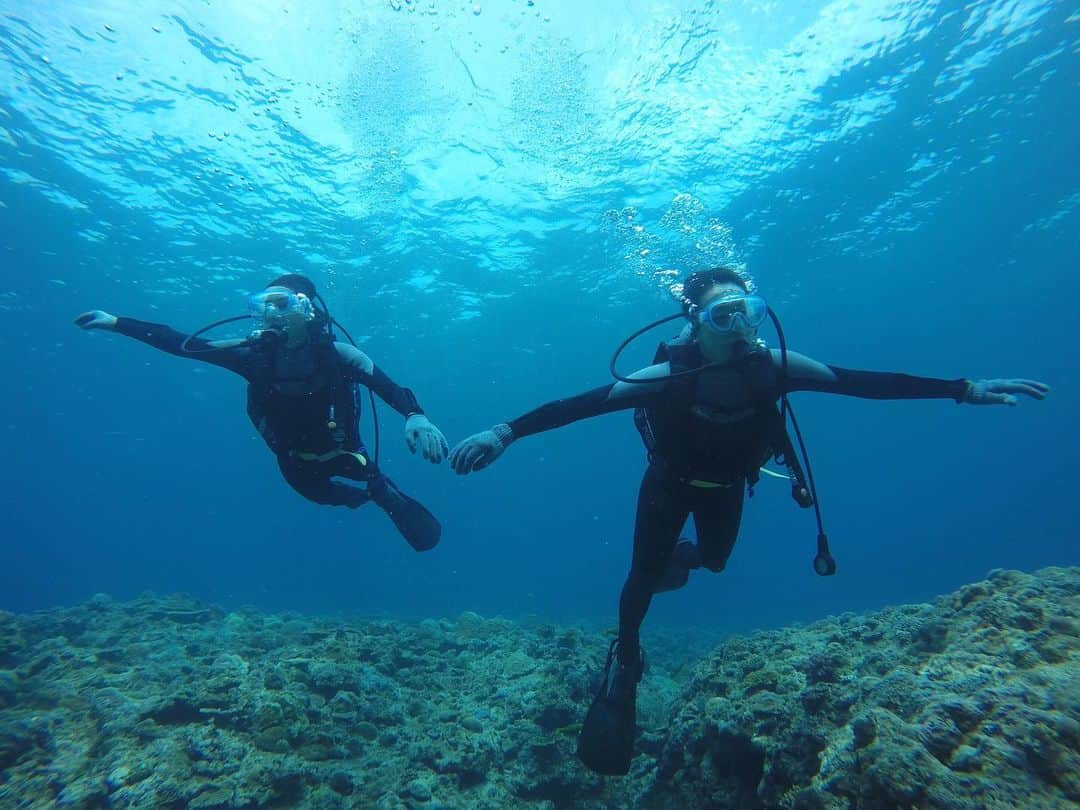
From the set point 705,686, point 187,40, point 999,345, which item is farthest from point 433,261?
point 999,345

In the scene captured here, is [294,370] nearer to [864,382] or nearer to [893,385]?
[864,382]

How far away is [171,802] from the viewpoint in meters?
4.30

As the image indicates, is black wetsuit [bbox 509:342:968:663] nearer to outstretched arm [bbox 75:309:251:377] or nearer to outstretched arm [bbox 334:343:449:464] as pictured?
outstretched arm [bbox 334:343:449:464]

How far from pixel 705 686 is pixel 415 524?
4.07 m

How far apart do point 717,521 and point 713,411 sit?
4.25ft

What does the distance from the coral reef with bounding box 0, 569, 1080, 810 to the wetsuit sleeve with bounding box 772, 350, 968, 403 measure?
164 cm

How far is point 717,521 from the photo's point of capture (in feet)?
16.1

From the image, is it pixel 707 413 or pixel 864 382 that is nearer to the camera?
pixel 707 413

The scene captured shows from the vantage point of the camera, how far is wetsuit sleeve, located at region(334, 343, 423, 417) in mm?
5605

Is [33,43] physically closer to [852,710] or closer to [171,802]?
[171,802]

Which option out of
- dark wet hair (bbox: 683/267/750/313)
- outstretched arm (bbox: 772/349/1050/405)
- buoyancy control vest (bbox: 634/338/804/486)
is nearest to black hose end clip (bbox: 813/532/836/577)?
buoyancy control vest (bbox: 634/338/804/486)

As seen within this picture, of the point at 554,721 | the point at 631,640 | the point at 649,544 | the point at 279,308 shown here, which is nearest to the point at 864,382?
the point at 649,544

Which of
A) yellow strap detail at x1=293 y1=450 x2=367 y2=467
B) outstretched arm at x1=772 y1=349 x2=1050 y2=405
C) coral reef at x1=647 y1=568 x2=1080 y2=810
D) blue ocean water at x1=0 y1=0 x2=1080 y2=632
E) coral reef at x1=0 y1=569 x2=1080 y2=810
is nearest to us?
coral reef at x1=647 y1=568 x2=1080 y2=810

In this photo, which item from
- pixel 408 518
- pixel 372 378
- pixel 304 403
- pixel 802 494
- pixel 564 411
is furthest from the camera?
pixel 408 518
